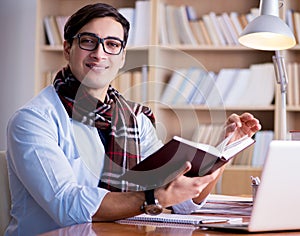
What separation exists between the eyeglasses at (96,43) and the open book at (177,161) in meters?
0.42

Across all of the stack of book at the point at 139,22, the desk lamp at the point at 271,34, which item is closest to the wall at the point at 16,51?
the stack of book at the point at 139,22

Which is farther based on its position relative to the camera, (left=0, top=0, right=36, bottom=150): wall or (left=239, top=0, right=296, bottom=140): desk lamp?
(left=0, top=0, right=36, bottom=150): wall

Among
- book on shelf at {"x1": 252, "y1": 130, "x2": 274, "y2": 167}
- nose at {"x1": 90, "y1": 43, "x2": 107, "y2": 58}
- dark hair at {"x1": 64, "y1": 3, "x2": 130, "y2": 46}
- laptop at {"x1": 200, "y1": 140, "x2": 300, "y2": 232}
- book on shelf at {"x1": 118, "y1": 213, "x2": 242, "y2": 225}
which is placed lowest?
book on shelf at {"x1": 252, "y1": 130, "x2": 274, "y2": 167}

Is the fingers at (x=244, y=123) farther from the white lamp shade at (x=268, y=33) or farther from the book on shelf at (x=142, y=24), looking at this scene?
the book on shelf at (x=142, y=24)

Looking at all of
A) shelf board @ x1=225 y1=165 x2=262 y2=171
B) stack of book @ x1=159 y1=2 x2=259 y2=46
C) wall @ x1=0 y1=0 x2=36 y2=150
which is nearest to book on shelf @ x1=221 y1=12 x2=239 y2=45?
stack of book @ x1=159 y1=2 x2=259 y2=46

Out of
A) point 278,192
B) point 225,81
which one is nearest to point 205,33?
point 225,81

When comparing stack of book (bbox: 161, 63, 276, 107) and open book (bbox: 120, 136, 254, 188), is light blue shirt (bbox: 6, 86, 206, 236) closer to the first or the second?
open book (bbox: 120, 136, 254, 188)

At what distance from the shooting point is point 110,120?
2.07 meters

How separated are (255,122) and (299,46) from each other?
6.65 ft

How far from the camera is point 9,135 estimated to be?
188 centimetres

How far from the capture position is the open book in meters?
1.53

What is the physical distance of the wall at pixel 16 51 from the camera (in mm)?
4559

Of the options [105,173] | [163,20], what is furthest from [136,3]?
[105,173]

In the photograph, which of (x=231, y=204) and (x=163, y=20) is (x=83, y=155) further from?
(x=163, y=20)
